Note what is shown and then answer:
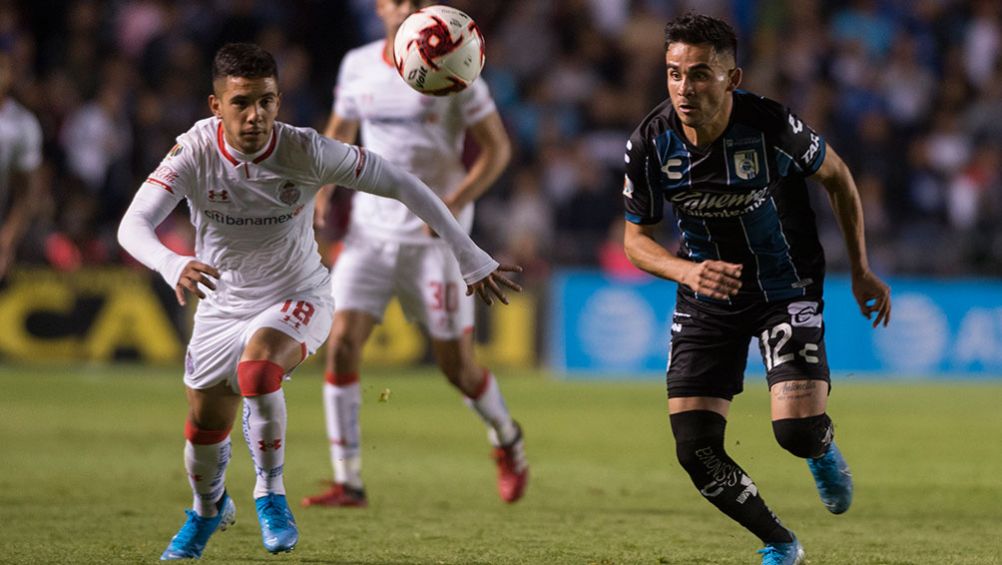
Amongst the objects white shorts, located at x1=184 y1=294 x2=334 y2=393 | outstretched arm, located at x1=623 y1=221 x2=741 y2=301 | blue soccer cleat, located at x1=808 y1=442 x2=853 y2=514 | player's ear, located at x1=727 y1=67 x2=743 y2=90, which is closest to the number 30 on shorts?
outstretched arm, located at x1=623 y1=221 x2=741 y2=301

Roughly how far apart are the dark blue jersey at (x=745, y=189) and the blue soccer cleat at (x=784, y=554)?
38.4 inches

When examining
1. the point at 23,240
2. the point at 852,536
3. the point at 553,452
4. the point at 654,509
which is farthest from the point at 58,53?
the point at 852,536

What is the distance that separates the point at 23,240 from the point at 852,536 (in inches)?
452

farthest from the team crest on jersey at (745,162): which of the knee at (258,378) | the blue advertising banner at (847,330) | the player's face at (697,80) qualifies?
the blue advertising banner at (847,330)

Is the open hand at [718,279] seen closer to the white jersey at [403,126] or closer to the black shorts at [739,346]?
the black shorts at [739,346]

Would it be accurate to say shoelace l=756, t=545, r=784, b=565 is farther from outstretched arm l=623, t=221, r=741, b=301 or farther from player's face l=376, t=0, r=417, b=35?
player's face l=376, t=0, r=417, b=35

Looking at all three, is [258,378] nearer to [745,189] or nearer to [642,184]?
[642,184]

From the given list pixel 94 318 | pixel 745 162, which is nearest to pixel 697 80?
pixel 745 162

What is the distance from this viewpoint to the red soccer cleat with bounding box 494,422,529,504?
8430 mm

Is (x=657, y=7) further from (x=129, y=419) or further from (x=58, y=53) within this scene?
(x=129, y=419)

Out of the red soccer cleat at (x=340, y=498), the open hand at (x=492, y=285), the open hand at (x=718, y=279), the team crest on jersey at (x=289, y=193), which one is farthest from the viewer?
the red soccer cleat at (x=340, y=498)

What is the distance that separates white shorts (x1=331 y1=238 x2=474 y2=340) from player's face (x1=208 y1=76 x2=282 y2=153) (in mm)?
2486

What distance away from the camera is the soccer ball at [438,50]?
7.18 meters

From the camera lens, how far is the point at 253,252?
6.48m
